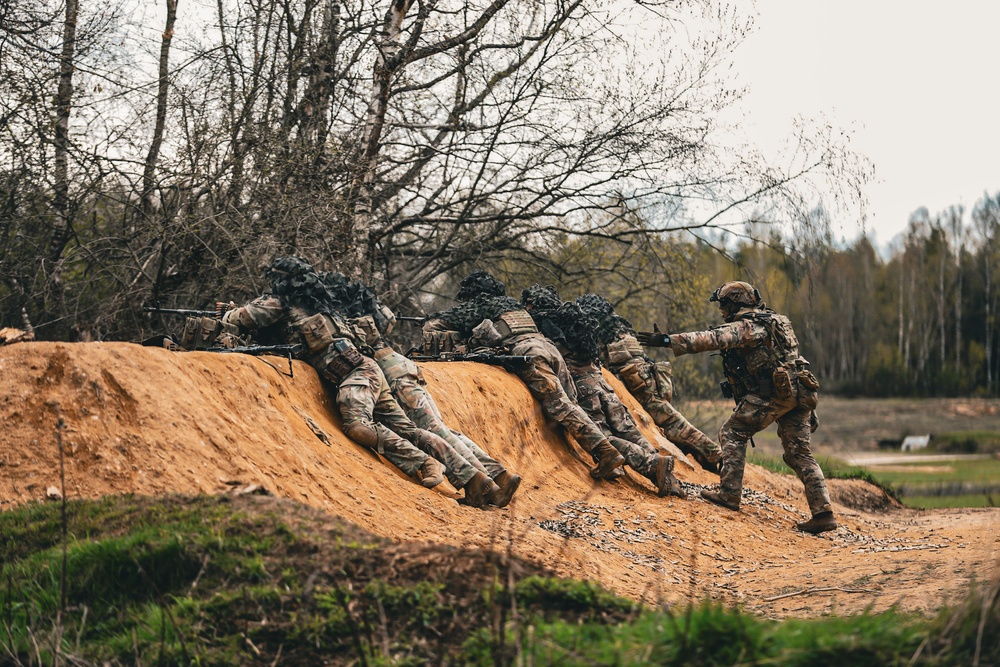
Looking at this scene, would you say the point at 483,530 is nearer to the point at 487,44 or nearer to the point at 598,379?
the point at 598,379

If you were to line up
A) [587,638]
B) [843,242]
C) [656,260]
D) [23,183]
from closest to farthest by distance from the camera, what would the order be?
[587,638] < [23,183] < [843,242] < [656,260]

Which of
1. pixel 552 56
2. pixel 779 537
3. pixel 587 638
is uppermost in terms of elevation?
pixel 552 56

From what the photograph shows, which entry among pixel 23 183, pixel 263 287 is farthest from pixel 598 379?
pixel 23 183

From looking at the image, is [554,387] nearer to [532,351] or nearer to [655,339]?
[532,351]

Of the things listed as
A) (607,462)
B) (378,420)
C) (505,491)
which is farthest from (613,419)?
(378,420)

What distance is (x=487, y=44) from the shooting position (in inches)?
733

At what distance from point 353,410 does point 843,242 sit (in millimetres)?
10411

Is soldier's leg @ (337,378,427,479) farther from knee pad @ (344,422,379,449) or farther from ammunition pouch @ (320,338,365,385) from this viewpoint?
ammunition pouch @ (320,338,365,385)

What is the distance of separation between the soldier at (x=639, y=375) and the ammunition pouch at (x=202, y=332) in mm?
7720

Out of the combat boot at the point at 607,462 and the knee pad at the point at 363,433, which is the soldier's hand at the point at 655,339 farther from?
the knee pad at the point at 363,433

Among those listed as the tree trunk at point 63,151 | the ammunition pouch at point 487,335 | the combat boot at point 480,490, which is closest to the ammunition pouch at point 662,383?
the ammunition pouch at point 487,335

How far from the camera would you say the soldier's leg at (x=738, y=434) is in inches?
506

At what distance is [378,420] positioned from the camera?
10.4 metres

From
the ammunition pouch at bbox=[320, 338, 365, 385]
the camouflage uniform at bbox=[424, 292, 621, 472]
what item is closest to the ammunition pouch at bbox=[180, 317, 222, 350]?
the ammunition pouch at bbox=[320, 338, 365, 385]
